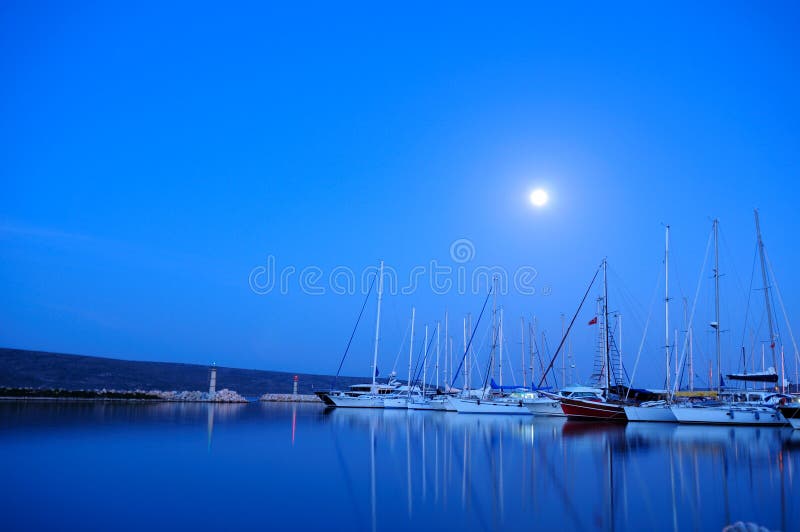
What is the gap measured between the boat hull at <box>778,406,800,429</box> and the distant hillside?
65810mm

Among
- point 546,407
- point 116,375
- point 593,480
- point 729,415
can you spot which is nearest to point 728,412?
point 729,415

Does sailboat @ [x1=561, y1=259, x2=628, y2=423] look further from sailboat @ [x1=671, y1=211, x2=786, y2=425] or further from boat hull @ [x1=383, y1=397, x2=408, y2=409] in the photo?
boat hull @ [x1=383, y1=397, x2=408, y2=409]

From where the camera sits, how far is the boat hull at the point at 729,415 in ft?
99.0

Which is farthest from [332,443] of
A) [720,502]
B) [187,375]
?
[187,375]

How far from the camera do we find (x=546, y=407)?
41156 millimetres

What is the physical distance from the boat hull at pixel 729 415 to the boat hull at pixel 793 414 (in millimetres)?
2173

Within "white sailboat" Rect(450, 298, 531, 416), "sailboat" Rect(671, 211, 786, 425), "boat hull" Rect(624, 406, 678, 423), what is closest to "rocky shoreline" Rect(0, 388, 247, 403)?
"white sailboat" Rect(450, 298, 531, 416)

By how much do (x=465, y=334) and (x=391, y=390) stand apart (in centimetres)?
912

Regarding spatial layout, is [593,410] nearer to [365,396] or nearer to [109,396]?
[365,396]

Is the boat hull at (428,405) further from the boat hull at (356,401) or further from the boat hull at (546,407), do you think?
the boat hull at (546,407)

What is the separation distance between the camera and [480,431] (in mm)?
25891

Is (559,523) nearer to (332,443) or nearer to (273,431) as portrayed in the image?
(332,443)

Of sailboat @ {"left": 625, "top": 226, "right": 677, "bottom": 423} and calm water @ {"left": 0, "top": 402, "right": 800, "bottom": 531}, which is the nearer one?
calm water @ {"left": 0, "top": 402, "right": 800, "bottom": 531}

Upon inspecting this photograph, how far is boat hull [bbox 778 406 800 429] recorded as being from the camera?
27516 millimetres
